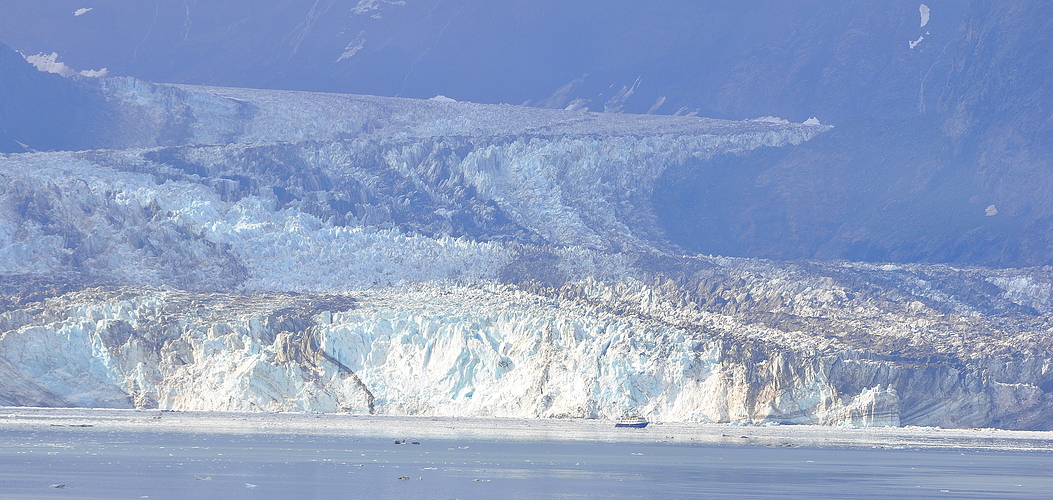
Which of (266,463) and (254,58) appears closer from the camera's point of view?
(266,463)

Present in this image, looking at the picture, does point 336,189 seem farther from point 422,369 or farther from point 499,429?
point 499,429

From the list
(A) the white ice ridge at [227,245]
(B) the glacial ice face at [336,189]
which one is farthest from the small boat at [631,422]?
(B) the glacial ice face at [336,189]

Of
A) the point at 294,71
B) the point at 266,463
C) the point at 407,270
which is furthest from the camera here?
the point at 294,71

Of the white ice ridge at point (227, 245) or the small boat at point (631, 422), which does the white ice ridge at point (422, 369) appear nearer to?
the small boat at point (631, 422)

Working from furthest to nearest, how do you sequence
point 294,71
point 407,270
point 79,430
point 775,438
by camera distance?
1. point 294,71
2. point 407,270
3. point 775,438
4. point 79,430

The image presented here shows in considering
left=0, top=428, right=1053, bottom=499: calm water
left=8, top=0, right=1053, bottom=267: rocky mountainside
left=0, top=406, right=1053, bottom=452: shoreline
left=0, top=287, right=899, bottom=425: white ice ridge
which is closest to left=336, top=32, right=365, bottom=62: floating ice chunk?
left=8, top=0, right=1053, bottom=267: rocky mountainside

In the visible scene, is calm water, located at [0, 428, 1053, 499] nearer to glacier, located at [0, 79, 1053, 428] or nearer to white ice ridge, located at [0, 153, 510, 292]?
glacier, located at [0, 79, 1053, 428]

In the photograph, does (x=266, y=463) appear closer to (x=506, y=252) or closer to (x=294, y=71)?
(x=506, y=252)

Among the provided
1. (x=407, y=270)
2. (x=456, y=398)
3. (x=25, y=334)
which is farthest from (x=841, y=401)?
(x=25, y=334)
